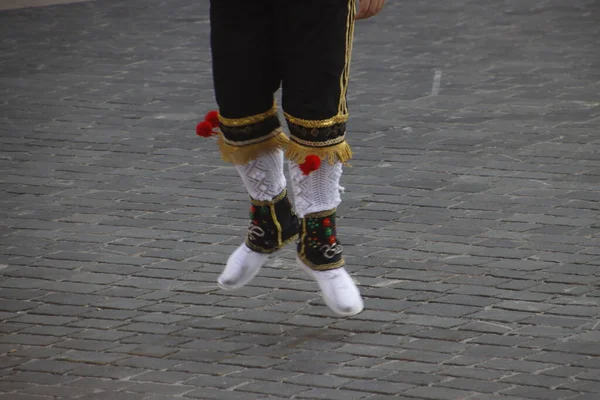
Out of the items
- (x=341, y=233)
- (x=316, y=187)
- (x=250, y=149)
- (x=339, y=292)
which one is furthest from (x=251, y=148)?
(x=341, y=233)

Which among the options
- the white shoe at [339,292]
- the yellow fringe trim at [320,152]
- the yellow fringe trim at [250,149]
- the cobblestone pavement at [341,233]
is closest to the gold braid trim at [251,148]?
the yellow fringe trim at [250,149]

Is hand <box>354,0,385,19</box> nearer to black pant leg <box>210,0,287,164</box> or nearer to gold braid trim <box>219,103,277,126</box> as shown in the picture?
black pant leg <box>210,0,287,164</box>

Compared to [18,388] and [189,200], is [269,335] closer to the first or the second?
[18,388]

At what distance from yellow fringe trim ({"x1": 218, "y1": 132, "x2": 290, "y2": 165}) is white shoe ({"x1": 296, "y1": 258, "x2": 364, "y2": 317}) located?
18.4 inches

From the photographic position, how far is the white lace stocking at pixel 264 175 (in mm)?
3863

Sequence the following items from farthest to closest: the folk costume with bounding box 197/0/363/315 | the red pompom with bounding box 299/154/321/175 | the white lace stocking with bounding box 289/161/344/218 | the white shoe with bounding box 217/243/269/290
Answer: the white shoe with bounding box 217/243/269/290 < the white lace stocking with bounding box 289/161/344/218 < the red pompom with bounding box 299/154/321/175 < the folk costume with bounding box 197/0/363/315

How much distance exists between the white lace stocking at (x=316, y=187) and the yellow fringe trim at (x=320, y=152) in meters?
0.05

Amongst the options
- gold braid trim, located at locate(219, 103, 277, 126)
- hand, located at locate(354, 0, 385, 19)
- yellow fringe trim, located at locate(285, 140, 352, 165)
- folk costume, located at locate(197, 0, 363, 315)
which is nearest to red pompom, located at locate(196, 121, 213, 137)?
folk costume, located at locate(197, 0, 363, 315)

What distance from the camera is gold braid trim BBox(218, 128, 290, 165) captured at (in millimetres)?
3803

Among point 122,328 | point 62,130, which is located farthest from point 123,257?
point 62,130

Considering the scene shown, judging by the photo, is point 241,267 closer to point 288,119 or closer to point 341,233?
point 288,119

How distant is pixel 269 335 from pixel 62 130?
10.6 feet

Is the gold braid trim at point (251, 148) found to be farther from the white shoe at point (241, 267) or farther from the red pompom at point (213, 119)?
the white shoe at point (241, 267)

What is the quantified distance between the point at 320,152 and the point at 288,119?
0.53 feet
